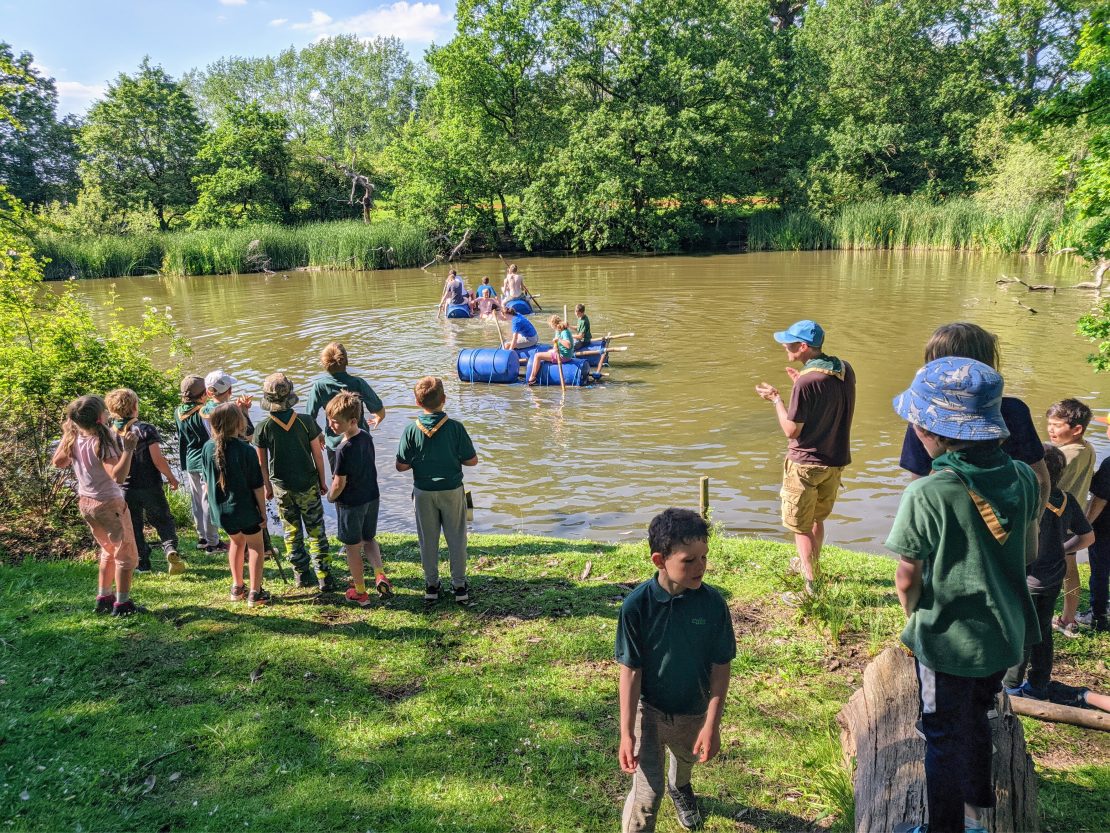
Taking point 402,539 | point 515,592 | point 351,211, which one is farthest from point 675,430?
point 351,211

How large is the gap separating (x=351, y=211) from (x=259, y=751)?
53.7m

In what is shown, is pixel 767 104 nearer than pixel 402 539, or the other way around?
pixel 402 539

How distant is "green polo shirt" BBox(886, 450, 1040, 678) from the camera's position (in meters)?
2.81

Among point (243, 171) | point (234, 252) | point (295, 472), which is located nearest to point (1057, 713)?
point (295, 472)

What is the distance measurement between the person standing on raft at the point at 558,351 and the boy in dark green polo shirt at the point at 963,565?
11.8 metres

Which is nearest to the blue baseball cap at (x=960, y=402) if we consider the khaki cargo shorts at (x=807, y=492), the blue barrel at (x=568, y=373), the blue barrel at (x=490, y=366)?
the khaki cargo shorts at (x=807, y=492)

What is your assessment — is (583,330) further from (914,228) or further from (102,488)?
(914,228)

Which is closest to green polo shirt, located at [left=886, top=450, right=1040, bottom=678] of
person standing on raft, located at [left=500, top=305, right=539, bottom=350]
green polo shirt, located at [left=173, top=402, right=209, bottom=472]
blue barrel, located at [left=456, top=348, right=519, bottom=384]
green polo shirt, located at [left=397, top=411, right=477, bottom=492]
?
green polo shirt, located at [left=397, top=411, right=477, bottom=492]

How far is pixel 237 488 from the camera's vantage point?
19.1ft

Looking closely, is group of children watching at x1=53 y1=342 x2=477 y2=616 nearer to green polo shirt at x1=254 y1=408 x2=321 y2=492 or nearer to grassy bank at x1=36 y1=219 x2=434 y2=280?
green polo shirt at x1=254 y1=408 x2=321 y2=492

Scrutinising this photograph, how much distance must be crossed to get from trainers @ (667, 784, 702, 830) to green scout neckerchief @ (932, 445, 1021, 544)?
1.92 metres

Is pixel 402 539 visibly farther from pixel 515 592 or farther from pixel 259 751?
pixel 259 751

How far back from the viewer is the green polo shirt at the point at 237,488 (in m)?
5.77

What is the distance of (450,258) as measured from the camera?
4206 cm
